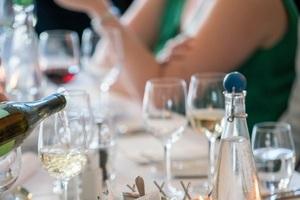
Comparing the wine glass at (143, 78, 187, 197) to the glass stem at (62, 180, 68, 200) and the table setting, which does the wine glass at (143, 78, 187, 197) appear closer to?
the table setting

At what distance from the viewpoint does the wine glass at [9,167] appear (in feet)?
3.37

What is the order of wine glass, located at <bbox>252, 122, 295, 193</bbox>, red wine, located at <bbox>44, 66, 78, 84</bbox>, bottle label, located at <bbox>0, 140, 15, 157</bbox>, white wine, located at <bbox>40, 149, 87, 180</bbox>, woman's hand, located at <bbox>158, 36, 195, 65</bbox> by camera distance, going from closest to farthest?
bottle label, located at <bbox>0, 140, 15, 157</bbox> → white wine, located at <bbox>40, 149, 87, 180</bbox> → wine glass, located at <bbox>252, 122, 295, 193</bbox> → red wine, located at <bbox>44, 66, 78, 84</bbox> → woman's hand, located at <bbox>158, 36, 195, 65</bbox>

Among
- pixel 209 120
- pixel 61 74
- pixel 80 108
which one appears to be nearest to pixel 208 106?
pixel 209 120

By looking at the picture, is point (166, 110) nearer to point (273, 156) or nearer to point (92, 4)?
point (273, 156)

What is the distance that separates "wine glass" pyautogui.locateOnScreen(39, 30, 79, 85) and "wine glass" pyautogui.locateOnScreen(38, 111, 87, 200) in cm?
77

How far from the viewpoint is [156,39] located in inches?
101

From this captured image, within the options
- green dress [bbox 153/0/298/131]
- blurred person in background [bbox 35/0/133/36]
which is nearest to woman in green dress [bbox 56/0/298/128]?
green dress [bbox 153/0/298/131]

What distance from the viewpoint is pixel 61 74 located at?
1.89m

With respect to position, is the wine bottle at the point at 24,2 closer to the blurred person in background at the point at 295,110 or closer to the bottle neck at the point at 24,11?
the bottle neck at the point at 24,11

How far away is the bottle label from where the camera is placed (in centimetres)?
94

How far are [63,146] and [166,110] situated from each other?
264 mm

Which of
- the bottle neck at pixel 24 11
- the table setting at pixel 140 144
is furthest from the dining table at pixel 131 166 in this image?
the bottle neck at pixel 24 11

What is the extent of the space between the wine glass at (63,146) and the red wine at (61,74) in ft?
2.48

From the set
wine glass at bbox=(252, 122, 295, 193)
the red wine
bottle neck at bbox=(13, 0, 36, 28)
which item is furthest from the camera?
the red wine
